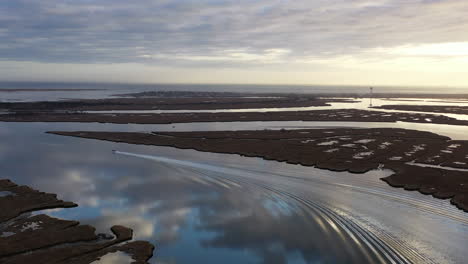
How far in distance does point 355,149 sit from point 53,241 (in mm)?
37292

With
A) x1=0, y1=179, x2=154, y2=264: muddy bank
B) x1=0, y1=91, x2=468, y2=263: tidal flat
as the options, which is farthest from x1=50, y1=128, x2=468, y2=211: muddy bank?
x1=0, y1=179, x2=154, y2=264: muddy bank

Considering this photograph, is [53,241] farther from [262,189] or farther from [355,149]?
[355,149]

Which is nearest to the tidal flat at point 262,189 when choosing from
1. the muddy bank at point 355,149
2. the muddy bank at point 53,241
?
the muddy bank at point 355,149

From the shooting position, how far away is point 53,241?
21.5m

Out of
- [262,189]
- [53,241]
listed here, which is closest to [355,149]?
[262,189]

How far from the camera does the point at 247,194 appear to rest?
1219 inches

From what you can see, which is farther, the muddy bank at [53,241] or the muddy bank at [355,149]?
the muddy bank at [355,149]

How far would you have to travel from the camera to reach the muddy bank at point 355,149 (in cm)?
3406

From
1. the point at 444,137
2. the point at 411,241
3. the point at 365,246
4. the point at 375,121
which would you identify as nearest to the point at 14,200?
the point at 365,246

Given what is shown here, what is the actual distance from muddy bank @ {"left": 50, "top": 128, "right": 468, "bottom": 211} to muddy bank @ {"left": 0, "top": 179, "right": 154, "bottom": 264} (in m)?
22.2

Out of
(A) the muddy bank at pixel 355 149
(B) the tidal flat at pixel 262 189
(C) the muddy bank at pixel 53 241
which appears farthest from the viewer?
(A) the muddy bank at pixel 355 149

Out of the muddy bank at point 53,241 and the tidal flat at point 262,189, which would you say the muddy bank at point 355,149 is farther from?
the muddy bank at point 53,241

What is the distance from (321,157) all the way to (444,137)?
25871mm

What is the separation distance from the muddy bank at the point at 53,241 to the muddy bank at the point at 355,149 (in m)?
22.2
